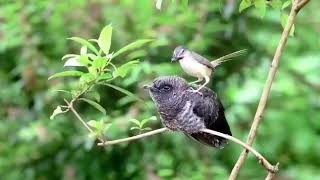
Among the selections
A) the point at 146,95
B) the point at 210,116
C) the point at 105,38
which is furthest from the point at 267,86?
the point at 146,95

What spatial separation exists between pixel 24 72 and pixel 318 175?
0.82 metres

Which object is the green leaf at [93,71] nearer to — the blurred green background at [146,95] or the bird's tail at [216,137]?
the bird's tail at [216,137]

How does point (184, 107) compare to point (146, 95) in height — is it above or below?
above

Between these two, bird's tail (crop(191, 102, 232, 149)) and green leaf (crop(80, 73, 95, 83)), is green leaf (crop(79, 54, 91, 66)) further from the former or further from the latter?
bird's tail (crop(191, 102, 232, 149))

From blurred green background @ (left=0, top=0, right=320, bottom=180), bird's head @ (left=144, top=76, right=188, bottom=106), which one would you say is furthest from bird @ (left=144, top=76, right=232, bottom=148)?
blurred green background @ (left=0, top=0, right=320, bottom=180)

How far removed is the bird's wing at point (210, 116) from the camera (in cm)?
70

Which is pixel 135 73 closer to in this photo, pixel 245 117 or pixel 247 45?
pixel 247 45

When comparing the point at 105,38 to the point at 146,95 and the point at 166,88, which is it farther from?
the point at 146,95

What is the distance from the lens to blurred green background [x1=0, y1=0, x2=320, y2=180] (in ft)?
5.32

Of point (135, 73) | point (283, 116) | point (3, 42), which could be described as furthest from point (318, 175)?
point (3, 42)

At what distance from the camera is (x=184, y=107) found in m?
0.69

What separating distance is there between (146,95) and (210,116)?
2.72ft

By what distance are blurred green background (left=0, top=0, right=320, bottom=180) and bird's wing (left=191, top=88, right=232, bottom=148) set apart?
0.76 metres

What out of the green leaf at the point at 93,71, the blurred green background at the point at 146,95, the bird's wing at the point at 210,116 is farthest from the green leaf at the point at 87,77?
the blurred green background at the point at 146,95
